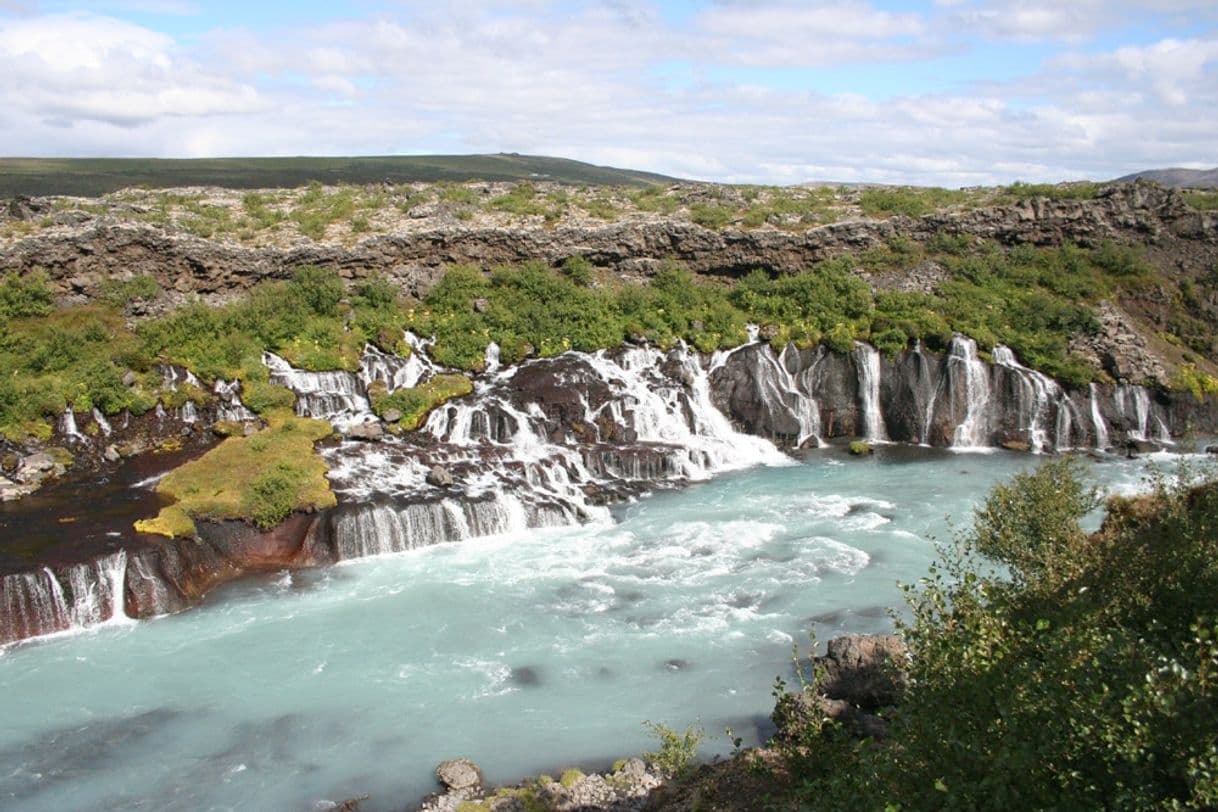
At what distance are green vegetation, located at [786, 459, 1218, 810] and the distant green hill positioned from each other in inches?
3654

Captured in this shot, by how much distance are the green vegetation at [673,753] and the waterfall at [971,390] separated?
2745 centimetres

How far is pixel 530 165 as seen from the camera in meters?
165

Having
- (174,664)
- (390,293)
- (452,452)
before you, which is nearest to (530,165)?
(390,293)

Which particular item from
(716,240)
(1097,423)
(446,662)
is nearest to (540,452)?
(446,662)

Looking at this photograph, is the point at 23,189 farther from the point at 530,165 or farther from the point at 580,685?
the point at 580,685

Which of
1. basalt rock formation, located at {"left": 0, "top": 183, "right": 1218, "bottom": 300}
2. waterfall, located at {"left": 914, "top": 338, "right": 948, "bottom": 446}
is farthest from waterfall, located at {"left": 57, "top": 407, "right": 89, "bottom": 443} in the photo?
waterfall, located at {"left": 914, "top": 338, "right": 948, "bottom": 446}

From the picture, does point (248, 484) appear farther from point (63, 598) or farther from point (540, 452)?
point (540, 452)

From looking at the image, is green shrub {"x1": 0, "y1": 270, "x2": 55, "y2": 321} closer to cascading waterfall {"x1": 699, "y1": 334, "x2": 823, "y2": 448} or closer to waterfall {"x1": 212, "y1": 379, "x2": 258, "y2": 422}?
waterfall {"x1": 212, "y1": 379, "x2": 258, "y2": 422}

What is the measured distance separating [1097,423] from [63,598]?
132 feet

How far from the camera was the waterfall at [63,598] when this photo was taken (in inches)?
910

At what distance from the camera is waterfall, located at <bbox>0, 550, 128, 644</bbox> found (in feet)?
75.8

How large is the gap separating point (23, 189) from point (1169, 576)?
116888 millimetres

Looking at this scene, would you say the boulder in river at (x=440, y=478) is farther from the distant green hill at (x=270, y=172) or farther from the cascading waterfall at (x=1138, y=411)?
the distant green hill at (x=270, y=172)

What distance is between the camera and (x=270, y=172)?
13162 centimetres
